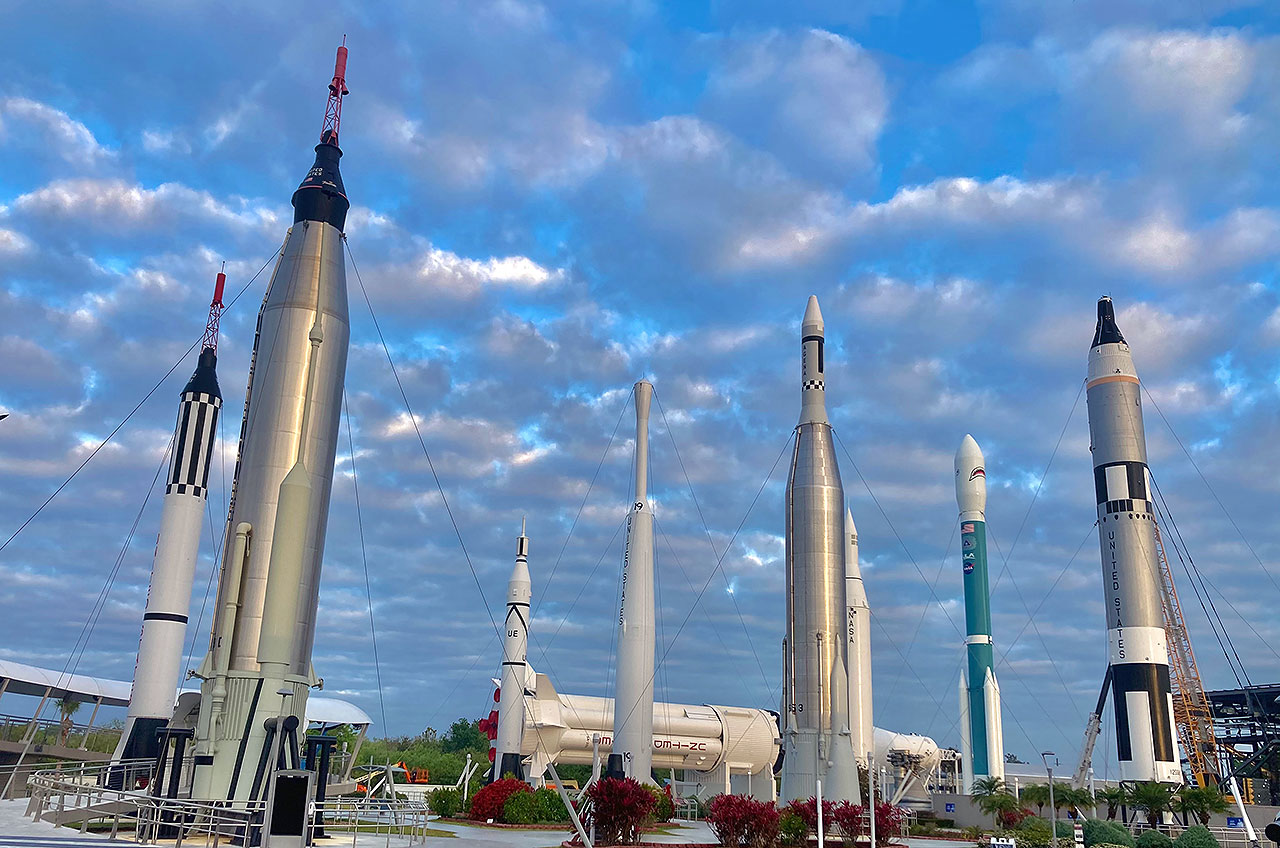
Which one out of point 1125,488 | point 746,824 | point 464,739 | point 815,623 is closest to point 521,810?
point 746,824

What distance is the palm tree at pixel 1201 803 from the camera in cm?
3691

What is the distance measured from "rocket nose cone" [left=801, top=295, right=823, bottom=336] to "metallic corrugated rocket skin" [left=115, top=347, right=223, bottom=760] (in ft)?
92.1

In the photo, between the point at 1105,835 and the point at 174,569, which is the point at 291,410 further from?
the point at 1105,835

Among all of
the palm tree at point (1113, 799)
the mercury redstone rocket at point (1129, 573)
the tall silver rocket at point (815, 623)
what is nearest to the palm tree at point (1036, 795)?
the palm tree at point (1113, 799)

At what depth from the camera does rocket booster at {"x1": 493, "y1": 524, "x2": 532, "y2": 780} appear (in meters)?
50.6

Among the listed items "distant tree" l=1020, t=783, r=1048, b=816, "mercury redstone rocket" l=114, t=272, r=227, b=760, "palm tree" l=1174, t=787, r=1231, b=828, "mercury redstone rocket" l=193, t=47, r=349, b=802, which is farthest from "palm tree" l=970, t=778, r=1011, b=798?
"mercury redstone rocket" l=114, t=272, r=227, b=760

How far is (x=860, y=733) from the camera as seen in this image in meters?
48.9

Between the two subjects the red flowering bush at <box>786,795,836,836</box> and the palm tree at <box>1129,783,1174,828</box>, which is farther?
the palm tree at <box>1129,783,1174,828</box>

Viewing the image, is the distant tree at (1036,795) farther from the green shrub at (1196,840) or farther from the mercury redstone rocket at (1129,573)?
the green shrub at (1196,840)

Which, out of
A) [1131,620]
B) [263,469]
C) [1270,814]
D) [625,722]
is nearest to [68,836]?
[263,469]

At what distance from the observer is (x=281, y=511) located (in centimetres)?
2283

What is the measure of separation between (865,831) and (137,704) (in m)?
30.2

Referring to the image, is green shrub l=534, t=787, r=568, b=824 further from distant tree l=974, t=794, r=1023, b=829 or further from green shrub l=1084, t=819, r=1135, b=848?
distant tree l=974, t=794, r=1023, b=829

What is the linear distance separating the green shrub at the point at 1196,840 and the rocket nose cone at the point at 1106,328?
83.3ft
